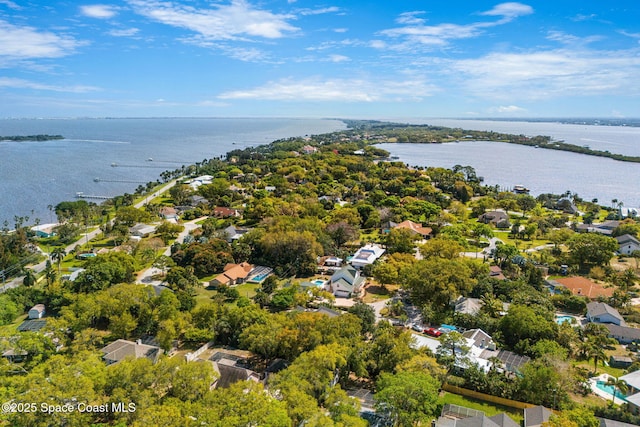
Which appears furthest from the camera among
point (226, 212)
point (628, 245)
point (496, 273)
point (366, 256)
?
point (226, 212)

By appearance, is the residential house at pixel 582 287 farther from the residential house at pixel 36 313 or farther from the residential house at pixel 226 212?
the residential house at pixel 226 212

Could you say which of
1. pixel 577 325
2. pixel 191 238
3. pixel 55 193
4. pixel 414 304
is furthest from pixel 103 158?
pixel 577 325

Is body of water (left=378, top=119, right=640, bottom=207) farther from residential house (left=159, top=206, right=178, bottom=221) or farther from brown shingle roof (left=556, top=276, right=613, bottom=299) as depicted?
residential house (left=159, top=206, right=178, bottom=221)

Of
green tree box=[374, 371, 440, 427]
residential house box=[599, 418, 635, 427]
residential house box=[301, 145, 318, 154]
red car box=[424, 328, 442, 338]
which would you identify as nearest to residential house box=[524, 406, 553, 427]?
residential house box=[599, 418, 635, 427]

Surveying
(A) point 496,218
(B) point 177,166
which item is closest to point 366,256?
(A) point 496,218

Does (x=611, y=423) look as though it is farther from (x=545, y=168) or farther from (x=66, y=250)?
(x=545, y=168)

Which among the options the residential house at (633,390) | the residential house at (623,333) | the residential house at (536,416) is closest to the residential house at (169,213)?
the residential house at (536,416)

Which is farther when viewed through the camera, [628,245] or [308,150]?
[308,150]
